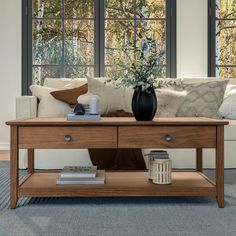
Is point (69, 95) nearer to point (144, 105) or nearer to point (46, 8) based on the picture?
point (144, 105)

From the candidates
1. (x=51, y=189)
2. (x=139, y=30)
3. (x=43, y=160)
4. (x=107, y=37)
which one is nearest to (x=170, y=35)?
(x=139, y=30)

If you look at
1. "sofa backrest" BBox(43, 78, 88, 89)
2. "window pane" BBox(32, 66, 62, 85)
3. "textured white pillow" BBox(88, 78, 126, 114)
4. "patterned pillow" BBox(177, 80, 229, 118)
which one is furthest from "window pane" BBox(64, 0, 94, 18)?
"patterned pillow" BBox(177, 80, 229, 118)

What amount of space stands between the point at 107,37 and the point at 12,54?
1143 mm

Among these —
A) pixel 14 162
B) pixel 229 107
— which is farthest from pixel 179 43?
pixel 14 162

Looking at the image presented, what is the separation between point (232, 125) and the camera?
9.56 ft

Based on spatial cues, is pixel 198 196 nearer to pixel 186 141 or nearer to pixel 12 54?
pixel 186 141

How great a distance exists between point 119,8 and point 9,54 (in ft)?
4.65

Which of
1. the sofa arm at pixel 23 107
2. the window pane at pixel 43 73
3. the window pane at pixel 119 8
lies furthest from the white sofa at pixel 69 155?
the window pane at pixel 119 8

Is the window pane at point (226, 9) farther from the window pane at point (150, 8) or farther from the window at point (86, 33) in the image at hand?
the window pane at point (150, 8)

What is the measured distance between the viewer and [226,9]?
445cm

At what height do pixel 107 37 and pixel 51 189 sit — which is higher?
pixel 107 37

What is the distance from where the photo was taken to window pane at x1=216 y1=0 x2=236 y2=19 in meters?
4.43

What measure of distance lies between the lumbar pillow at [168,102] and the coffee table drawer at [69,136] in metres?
1.24

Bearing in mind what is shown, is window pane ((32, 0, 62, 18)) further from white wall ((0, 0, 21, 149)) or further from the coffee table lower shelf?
the coffee table lower shelf
